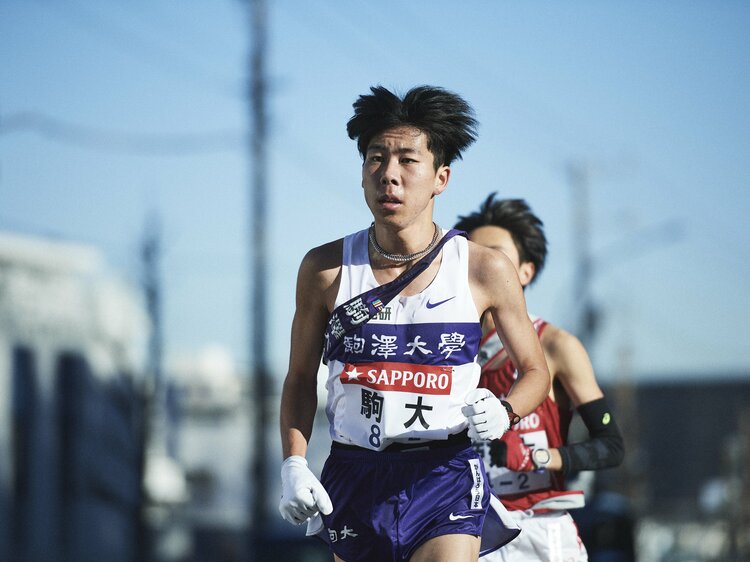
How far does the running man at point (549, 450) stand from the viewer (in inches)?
216

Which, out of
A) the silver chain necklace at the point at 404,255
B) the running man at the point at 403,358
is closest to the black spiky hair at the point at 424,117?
the running man at the point at 403,358

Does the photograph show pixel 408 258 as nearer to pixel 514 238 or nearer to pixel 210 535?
pixel 514 238

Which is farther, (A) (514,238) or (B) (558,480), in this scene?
(A) (514,238)

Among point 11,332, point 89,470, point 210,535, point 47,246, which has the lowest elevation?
point 210,535

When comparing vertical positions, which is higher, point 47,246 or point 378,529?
point 47,246

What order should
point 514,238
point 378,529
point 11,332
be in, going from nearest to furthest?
1. point 378,529
2. point 514,238
3. point 11,332

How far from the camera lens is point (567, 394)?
19.0 feet

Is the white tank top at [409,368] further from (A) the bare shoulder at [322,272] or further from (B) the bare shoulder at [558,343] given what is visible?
(B) the bare shoulder at [558,343]

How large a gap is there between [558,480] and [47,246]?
67.0 feet

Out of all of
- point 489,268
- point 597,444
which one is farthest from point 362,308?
point 597,444

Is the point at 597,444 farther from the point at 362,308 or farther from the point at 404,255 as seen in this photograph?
the point at 362,308

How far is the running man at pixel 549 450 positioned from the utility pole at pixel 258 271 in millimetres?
14691

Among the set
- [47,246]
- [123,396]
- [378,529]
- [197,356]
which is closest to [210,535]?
[123,396]

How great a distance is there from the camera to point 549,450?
5453 mm
